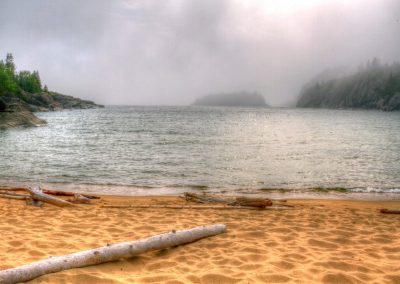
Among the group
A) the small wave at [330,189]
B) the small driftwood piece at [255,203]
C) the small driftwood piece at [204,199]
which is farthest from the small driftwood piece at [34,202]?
the small wave at [330,189]

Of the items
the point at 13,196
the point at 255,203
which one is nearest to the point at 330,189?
the point at 255,203

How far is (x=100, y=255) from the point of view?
21.2 feet

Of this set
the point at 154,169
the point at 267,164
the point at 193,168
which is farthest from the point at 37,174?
the point at 267,164

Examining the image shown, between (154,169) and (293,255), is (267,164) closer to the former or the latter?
(154,169)

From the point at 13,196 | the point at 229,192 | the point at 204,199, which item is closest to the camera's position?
the point at 13,196

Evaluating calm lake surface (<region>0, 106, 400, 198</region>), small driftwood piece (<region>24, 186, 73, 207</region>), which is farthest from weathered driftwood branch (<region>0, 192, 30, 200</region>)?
calm lake surface (<region>0, 106, 400, 198</region>)

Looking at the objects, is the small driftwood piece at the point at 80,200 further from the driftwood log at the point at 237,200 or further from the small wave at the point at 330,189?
the small wave at the point at 330,189

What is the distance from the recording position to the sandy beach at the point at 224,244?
6.19 m

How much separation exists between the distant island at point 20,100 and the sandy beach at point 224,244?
5645cm

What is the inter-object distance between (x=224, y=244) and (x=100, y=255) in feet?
9.83

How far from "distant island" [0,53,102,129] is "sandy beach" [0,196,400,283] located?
2222 inches

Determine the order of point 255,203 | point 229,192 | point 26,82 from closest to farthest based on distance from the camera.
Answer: point 255,203
point 229,192
point 26,82

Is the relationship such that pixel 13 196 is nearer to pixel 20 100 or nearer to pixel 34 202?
pixel 34 202

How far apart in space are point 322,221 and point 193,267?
6.09 metres
